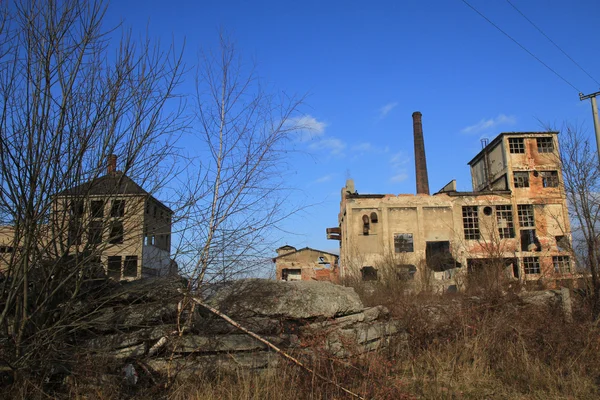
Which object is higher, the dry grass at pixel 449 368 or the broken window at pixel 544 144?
the broken window at pixel 544 144

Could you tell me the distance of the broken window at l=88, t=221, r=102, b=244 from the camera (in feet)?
15.3

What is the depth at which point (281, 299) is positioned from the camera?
6.27 metres

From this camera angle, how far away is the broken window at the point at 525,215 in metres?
29.3

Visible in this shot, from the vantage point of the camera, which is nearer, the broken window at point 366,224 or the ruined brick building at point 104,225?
the ruined brick building at point 104,225

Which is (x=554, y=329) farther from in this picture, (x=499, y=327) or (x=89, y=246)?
(x=89, y=246)

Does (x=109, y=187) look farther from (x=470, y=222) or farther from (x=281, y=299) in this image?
(x=470, y=222)

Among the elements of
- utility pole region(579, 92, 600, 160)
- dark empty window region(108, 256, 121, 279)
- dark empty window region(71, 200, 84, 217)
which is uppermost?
utility pole region(579, 92, 600, 160)

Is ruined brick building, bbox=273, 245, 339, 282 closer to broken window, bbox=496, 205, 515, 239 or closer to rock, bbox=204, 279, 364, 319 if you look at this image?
broken window, bbox=496, 205, 515, 239

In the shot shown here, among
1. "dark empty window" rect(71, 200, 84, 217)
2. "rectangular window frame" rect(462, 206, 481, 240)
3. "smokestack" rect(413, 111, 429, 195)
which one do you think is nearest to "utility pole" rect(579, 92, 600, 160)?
"dark empty window" rect(71, 200, 84, 217)

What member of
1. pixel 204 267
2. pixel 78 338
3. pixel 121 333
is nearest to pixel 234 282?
pixel 204 267

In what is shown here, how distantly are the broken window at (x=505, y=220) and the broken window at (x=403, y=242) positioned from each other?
610 cm

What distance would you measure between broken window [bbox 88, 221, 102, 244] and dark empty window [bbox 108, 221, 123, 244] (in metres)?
0.11

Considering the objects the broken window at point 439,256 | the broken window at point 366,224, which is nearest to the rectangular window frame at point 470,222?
the broken window at point 439,256

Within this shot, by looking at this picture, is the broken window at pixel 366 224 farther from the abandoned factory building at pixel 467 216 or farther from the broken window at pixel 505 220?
the broken window at pixel 505 220
